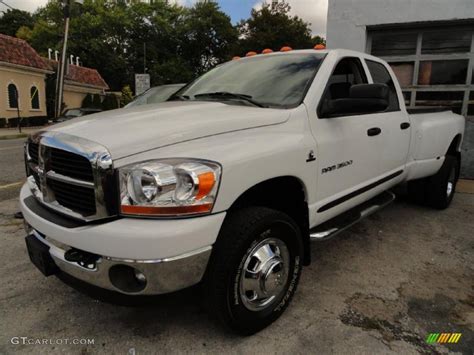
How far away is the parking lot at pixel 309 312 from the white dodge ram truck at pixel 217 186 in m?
0.19

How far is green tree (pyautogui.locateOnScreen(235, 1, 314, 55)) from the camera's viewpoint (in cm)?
3597

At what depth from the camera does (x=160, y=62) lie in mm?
51406

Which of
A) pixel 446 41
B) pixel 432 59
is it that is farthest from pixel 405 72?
pixel 446 41

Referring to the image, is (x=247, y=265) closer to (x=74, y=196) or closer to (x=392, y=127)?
(x=74, y=196)

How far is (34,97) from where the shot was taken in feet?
89.4

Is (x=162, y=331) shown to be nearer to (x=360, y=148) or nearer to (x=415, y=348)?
(x=415, y=348)

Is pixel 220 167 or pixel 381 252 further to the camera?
pixel 381 252

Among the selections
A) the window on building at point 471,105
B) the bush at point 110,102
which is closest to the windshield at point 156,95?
the window on building at point 471,105

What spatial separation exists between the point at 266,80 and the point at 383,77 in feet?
5.46

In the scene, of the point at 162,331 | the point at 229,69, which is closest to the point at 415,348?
the point at 162,331

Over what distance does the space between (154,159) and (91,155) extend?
0.31 metres

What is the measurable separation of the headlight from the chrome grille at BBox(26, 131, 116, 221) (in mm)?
80

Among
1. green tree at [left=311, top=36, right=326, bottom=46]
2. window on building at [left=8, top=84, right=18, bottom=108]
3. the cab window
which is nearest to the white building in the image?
the cab window

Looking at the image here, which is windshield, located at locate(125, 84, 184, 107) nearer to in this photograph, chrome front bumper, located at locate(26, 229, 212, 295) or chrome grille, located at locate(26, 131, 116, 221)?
chrome grille, located at locate(26, 131, 116, 221)
